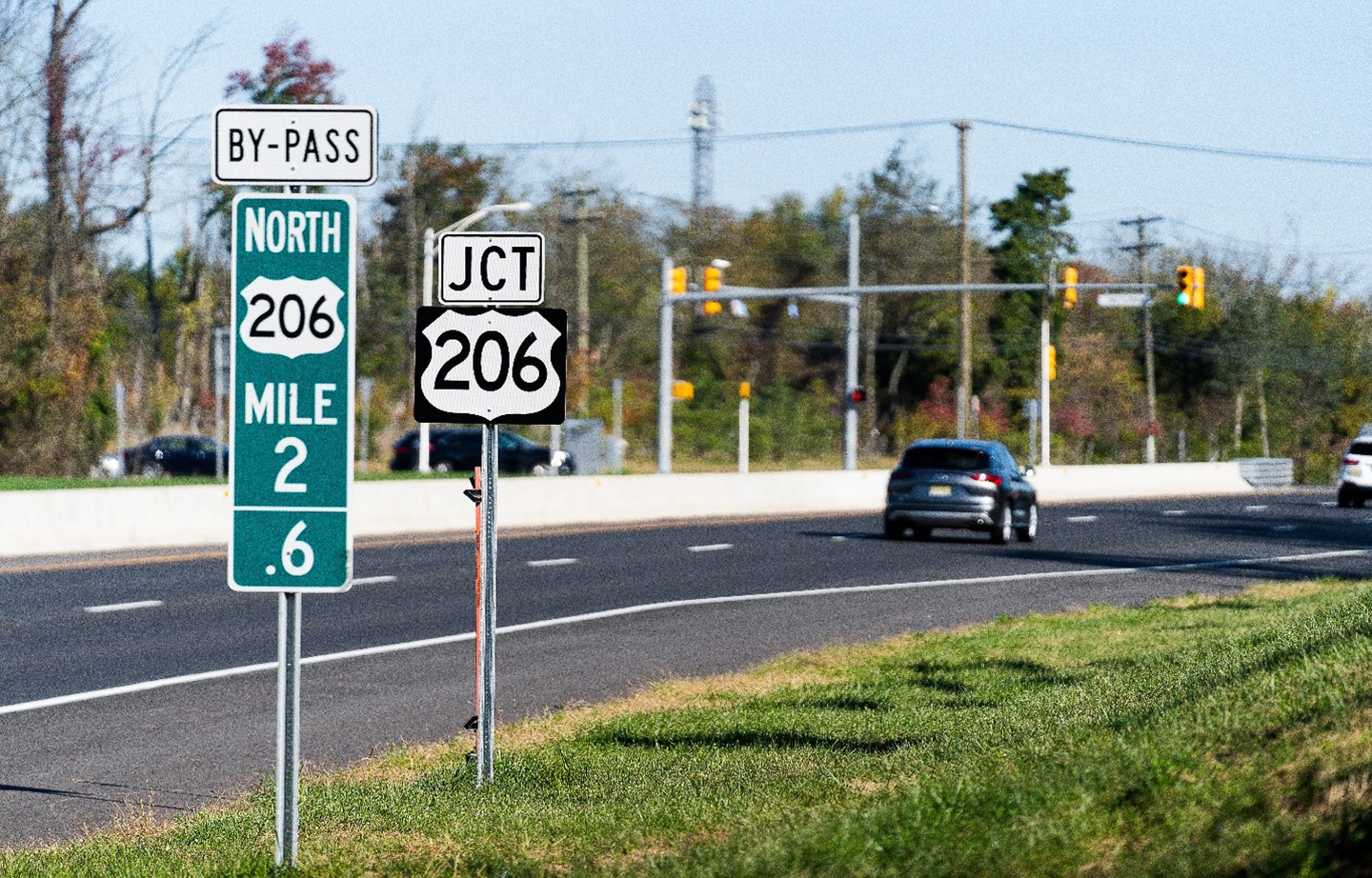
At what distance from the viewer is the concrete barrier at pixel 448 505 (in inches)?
978

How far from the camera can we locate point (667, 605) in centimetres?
1847

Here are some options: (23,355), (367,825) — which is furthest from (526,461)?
(367,825)

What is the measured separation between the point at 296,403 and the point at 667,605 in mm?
12412

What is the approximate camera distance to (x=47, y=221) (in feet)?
138

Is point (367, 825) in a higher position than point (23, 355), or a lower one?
lower

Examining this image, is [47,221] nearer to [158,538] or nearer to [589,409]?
[158,538]

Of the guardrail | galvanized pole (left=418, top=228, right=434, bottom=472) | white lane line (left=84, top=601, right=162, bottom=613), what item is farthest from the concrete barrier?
the guardrail

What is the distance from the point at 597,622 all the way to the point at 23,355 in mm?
28534

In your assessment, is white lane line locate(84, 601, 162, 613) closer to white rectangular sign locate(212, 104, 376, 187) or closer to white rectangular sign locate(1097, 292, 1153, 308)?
white rectangular sign locate(212, 104, 376, 187)

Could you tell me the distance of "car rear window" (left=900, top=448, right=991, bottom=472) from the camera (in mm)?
28453

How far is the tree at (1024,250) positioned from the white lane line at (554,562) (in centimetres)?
6470

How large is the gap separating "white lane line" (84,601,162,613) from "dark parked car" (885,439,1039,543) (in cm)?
1361

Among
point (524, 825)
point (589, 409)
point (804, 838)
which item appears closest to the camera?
point (804, 838)

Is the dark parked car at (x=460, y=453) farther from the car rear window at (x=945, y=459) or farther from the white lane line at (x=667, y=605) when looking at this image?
the white lane line at (x=667, y=605)
